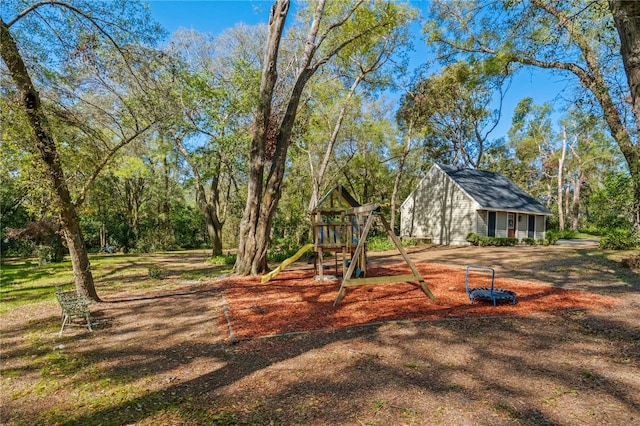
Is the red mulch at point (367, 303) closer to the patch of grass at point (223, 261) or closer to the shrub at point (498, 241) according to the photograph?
the patch of grass at point (223, 261)

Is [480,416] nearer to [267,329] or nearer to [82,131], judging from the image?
[267,329]

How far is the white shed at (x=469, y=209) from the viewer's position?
24391mm

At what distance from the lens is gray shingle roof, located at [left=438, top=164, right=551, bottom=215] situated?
24.5 metres

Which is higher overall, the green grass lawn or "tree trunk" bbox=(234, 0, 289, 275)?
"tree trunk" bbox=(234, 0, 289, 275)

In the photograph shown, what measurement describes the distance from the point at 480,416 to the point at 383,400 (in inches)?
37.8

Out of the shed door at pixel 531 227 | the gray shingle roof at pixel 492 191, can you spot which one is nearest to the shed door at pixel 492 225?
the gray shingle roof at pixel 492 191

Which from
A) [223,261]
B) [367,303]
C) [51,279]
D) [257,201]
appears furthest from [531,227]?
[51,279]

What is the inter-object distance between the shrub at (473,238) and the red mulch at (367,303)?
13.2m

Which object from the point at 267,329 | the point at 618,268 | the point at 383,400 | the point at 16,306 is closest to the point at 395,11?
the point at 618,268

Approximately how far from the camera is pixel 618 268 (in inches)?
476

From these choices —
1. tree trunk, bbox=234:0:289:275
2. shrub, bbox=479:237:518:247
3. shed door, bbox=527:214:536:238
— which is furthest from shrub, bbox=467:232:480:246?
tree trunk, bbox=234:0:289:275

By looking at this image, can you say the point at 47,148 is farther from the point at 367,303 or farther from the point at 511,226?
the point at 511,226

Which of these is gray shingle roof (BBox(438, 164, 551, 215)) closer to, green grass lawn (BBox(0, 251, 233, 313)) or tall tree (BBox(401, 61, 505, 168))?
tall tree (BBox(401, 61, 505, 168))

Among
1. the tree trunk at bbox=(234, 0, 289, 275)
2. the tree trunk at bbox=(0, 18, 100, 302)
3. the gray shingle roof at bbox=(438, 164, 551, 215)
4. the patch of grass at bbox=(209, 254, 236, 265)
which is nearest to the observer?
the tree trunk at bbox=(0, 18, 100, 302)
